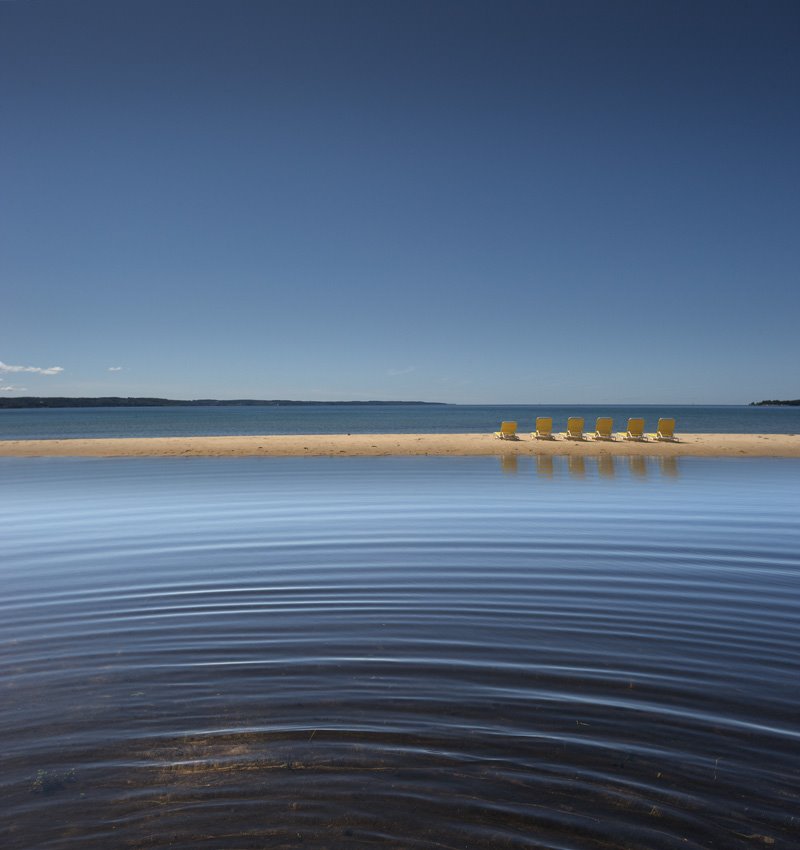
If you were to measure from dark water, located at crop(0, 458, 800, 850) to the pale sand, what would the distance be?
18865 mm

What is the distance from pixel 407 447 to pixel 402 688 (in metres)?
27.4

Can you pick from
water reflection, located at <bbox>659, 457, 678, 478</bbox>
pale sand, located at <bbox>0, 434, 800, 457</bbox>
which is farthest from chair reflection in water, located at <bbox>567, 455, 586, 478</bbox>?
pale sand, located at <bbox>0, 434, 800, 457</bbox>

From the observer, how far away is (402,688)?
4.89 meters

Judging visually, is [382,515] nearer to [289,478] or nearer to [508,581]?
[508,581]

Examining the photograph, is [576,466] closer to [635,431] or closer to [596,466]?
[596,466]

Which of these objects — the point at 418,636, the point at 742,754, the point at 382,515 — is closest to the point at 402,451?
the point at 382,515

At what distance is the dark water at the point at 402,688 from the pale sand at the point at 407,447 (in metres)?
18.9

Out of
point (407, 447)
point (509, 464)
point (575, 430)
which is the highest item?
point (575, 430)

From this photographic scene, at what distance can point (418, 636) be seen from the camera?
6.07 metres

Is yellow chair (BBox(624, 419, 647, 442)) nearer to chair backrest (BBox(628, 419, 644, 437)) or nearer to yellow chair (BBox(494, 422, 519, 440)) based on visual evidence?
chair backrest (BBox(628, 419, 644, 437))

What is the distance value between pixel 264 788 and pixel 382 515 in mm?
9323

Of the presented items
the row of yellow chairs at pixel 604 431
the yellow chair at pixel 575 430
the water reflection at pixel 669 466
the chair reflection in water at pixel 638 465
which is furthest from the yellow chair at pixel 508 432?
the water reflection at pixel 669 466

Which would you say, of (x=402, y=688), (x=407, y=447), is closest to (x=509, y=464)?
(x=407, y=447)

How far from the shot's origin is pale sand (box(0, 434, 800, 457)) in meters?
29.9
